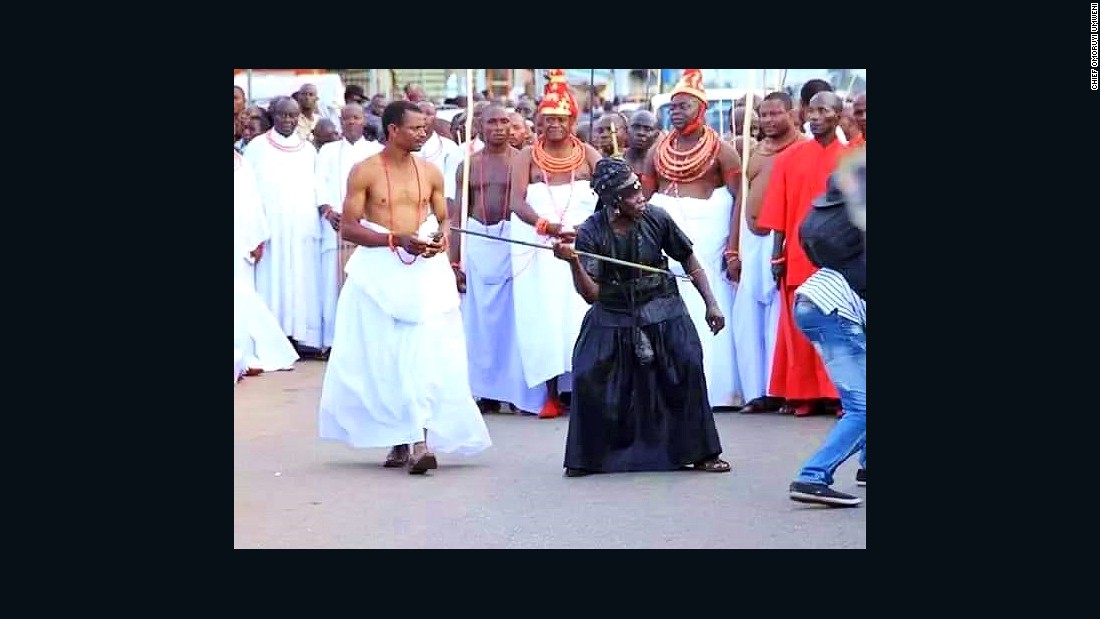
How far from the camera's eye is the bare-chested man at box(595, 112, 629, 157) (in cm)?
1248

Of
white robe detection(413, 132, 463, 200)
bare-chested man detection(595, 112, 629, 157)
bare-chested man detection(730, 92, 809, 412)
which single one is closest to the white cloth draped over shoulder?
bare-chested man detection(730, 92, 809, 412)

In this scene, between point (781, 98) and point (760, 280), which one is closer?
point (781, 98)

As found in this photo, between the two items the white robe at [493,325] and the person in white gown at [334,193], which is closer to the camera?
the white robe at [493,325]

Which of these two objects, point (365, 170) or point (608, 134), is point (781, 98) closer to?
point (608, 134)

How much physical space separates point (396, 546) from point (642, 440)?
6.93 ft

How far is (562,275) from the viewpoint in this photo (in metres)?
10.8

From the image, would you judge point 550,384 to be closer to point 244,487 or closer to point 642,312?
point 642,312

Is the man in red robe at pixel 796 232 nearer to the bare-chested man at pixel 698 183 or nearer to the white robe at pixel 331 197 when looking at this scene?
the bare-chested man at pixel 698 183

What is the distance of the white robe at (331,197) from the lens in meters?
13.4

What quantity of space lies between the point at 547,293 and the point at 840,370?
3.85 m

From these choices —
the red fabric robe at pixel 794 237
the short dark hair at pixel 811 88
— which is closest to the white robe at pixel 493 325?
the red fabric robe at pixel 794 237

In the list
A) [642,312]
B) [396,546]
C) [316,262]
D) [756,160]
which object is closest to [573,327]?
[756,160]

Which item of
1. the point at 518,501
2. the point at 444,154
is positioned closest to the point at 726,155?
the point at 444,154

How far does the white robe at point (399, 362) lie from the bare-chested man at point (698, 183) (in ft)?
7.69
